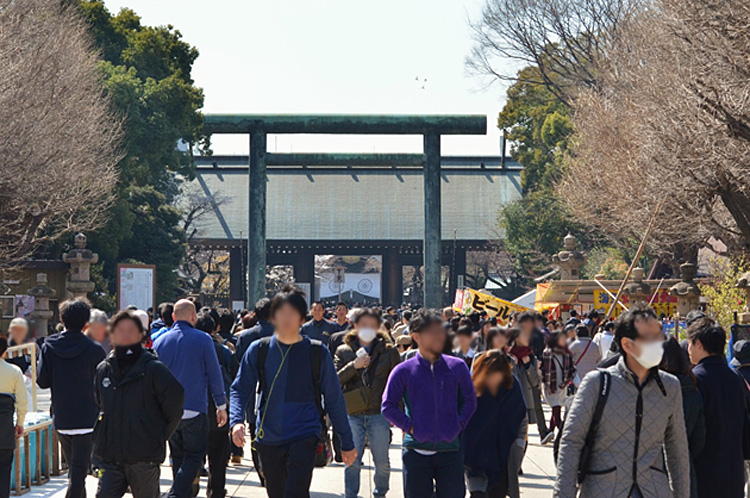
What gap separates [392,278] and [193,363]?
44.3 metres

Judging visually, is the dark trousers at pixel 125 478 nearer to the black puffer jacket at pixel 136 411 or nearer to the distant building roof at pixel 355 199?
the black puffer jacket at pixel 136 411

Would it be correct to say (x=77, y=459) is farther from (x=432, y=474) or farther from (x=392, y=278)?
(x=392, y=278)

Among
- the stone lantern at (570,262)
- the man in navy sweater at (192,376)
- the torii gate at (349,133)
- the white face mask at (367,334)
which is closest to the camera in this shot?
the man in navy sweater at (192,376)

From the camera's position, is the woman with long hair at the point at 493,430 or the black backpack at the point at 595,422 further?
the woman with long hair at the point at 493,430

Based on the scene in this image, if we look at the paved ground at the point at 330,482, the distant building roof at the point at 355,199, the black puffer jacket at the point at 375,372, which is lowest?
the paved ground at the point at 330,482

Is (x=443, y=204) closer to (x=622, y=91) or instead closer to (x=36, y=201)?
(x=622, y=91)

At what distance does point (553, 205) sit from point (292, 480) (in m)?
35.3

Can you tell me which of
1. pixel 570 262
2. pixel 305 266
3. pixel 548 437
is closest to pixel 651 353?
pixel 548 437

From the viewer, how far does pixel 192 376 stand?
786cm

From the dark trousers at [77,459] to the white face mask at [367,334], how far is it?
7.14 feet

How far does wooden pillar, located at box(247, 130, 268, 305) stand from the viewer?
111 feet

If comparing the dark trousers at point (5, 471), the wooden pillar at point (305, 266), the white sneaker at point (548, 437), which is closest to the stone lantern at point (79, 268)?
the white sneaker at point (548, 437)

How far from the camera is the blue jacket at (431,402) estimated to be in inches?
248

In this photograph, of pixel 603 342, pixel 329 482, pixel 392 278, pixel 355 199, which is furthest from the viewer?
pixel 355 199
